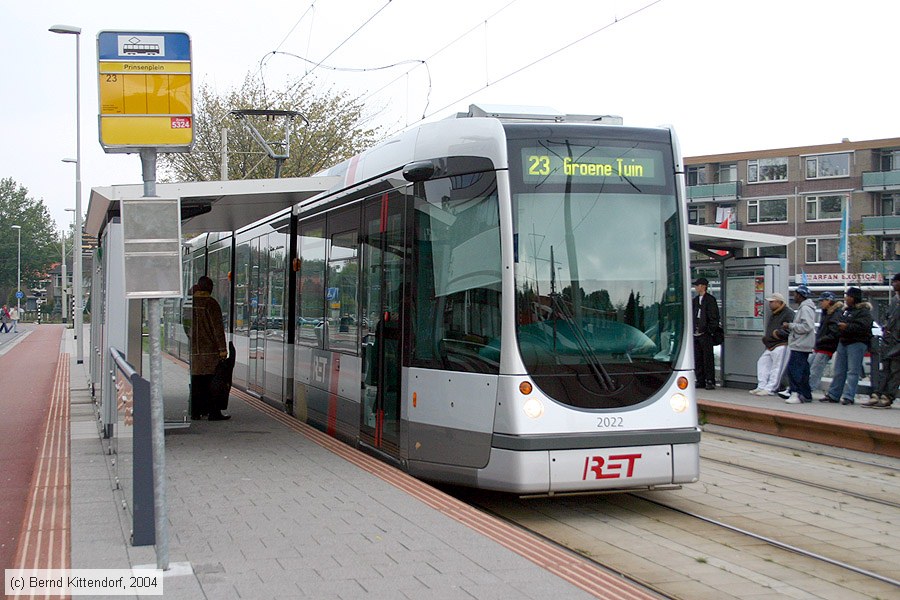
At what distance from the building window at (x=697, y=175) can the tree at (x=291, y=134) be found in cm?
3713

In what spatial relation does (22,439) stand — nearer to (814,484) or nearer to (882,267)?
(814,484)

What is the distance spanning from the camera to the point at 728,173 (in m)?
69.6

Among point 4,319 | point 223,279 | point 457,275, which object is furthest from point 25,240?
point 457,275

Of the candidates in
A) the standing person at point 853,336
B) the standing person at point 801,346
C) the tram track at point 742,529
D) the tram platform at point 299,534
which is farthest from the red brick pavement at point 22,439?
the standing person at point 853,336

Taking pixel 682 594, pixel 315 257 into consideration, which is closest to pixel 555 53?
pixel 315 257

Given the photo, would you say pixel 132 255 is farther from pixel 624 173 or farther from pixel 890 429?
pixel 890 429

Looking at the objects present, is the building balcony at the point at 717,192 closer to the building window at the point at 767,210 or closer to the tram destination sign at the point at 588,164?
the building window at the point at 767,210

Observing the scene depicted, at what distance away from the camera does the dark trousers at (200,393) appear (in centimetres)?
1412

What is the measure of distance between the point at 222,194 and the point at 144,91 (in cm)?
528

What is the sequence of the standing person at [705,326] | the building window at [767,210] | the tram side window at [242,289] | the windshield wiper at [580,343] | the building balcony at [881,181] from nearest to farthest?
the windshield wiper at [580,343]
the tram side window at [242,289]
the standing person at [705,326]
the building balcony at [881,181]
the building window at [767,210]

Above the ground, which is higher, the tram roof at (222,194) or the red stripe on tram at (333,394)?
the tram roof at (222,194)

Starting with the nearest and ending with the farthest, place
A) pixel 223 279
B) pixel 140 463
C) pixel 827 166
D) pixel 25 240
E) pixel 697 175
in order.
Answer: pixel 140 463
pixel 223 279
pixel 827 166
pixel 697 175
pixel 25 240

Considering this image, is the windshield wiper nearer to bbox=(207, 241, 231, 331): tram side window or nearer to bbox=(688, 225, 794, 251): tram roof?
bbox=(688, 225, 794, 251): tram roof

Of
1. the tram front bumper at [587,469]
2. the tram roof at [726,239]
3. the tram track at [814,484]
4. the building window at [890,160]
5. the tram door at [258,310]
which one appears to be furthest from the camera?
the building window at [890,160]
